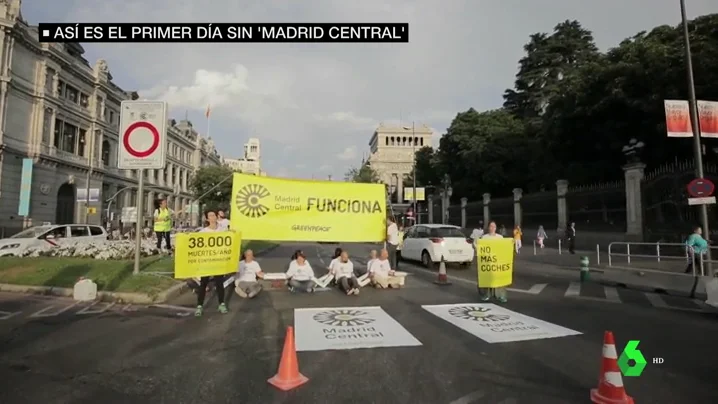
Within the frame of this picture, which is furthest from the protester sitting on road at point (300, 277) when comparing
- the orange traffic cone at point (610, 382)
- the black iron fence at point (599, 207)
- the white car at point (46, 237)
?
the black iron fence at point (599, 207)

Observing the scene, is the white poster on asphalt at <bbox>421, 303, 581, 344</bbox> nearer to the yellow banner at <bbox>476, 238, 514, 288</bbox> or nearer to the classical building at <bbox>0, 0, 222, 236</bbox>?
the yellow banner at <bbox>476, 238, 514, 288</bbox>

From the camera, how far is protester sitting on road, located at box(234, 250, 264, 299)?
32.4ft

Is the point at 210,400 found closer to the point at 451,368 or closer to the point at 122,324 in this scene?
the point at 451,368

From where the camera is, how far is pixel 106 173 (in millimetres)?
52406

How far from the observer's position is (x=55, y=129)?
4225 centimetres

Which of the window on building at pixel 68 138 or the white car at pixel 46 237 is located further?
the window on building at pixel 68 138

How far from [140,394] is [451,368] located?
10.8 ft

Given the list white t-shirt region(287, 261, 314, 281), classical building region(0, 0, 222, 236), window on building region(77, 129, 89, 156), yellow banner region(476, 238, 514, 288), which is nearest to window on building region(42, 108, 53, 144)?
classical building region(0, 0, 222, 236)

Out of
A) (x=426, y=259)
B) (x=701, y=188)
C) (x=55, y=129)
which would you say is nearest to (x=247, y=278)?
(x=426, y=259)

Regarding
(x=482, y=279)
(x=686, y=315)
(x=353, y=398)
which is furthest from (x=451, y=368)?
(x=686, y=315)

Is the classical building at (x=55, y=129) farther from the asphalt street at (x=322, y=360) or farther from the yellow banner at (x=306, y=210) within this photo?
the asphalt street at (x=322, y=360)

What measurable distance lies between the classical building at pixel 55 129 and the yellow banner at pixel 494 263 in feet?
87.7

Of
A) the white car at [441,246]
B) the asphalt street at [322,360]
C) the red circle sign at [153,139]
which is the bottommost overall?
the asphalt street at [322,360]

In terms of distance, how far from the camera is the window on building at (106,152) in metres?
53.0
